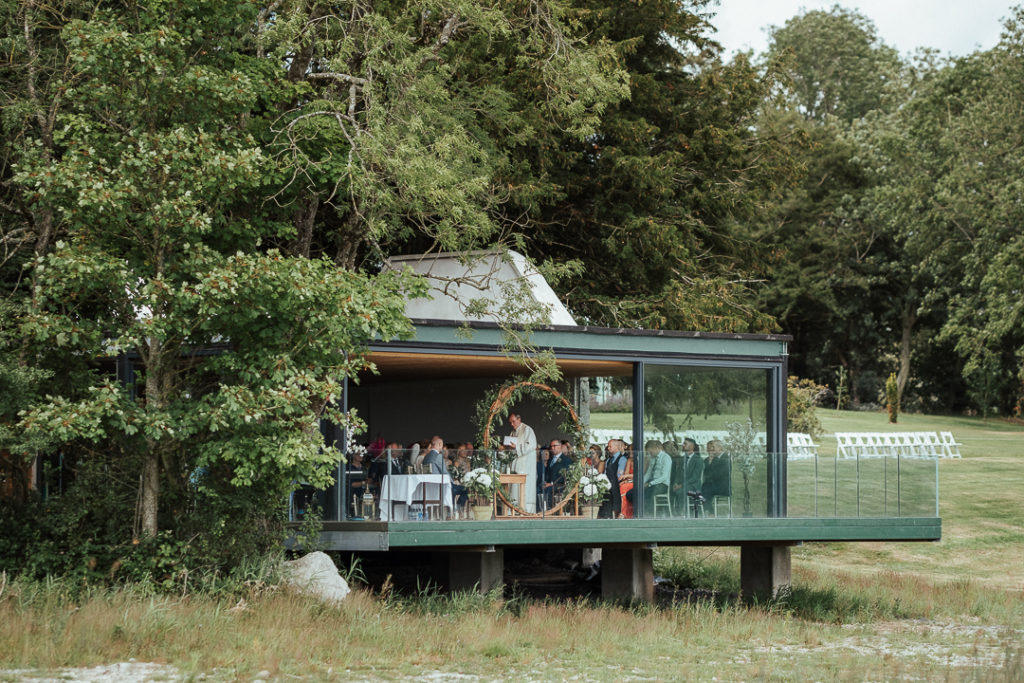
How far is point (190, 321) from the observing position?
14906 millimetres

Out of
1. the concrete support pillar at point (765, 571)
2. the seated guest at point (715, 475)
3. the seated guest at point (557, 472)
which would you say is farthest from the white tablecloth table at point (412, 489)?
the concrete support pillar at point (765, 571)

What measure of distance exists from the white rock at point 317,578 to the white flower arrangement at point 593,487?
3.74 meters

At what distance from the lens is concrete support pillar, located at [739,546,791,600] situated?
21359 millimetres

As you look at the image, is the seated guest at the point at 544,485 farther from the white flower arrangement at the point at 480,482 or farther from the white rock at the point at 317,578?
the white rock at the point at 317,578

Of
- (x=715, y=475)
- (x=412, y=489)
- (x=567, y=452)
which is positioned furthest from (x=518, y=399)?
(x=412, y=489)

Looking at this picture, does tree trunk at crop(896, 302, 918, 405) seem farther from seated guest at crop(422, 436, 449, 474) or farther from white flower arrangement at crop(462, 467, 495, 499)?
seated guest at crop(422, 436, 449, 474)

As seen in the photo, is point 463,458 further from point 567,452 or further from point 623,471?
point 623,471

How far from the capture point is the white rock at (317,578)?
15.6 meters

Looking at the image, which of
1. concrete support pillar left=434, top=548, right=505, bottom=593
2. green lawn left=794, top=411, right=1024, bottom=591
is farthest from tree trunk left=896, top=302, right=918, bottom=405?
concrete support pillar left=434, top=548, right=505, bottom=593

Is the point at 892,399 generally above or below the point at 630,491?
above

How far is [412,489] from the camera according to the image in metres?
17.0

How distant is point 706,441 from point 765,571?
11.9ft

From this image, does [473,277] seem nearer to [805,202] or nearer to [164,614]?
[164,614]

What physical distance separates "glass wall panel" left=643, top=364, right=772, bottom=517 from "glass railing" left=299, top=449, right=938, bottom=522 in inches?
0.8
